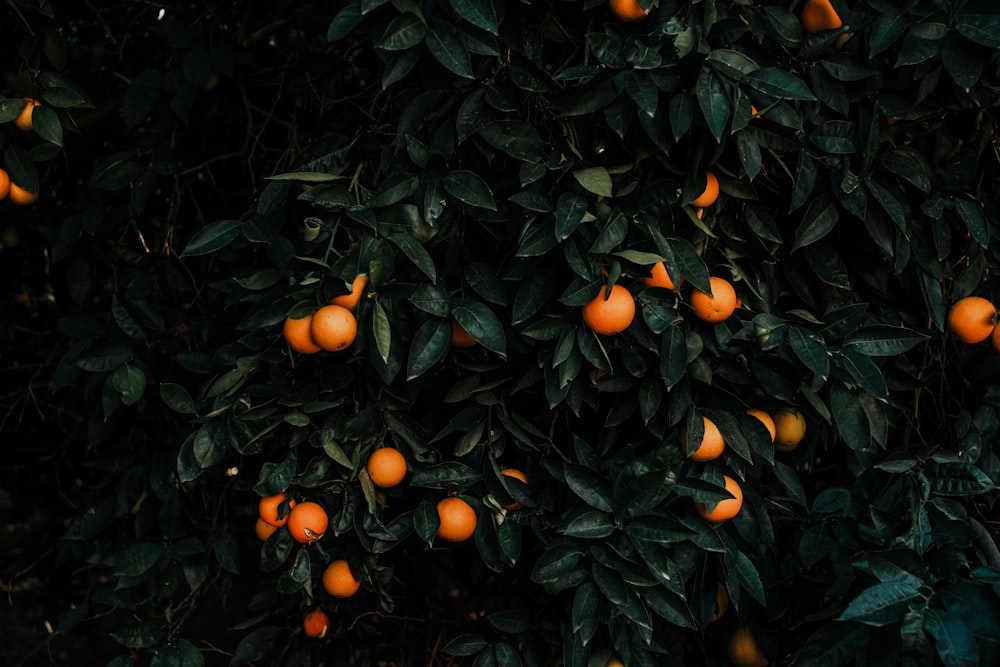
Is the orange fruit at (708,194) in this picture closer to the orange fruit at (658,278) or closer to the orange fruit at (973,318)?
the orange fruit at (658,278)

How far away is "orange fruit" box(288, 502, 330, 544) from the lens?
161cm

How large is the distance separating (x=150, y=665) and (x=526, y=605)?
2.66ft

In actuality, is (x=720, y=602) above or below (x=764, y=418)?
below

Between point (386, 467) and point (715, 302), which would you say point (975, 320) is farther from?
point (386, 467)

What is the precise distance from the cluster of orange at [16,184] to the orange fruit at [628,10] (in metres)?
1.16

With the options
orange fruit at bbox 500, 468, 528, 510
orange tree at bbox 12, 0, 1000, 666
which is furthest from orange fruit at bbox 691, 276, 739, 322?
orange fruit at bbox 500, 468, 528, 510

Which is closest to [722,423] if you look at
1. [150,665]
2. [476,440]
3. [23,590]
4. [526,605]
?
[476,440]

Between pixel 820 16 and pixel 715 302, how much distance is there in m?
0.57

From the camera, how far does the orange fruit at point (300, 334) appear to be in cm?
148

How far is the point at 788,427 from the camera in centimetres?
176

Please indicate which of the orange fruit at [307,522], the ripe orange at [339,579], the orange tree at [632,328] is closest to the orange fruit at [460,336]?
the orange tree at [632,328]

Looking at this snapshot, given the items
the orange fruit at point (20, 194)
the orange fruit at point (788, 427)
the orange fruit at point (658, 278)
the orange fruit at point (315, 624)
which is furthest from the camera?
the orange fruit at point (315, 624)

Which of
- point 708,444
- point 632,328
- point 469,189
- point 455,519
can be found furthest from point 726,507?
point 469,189

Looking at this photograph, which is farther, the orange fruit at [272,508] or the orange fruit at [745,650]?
the orange fruit at [745,650]
